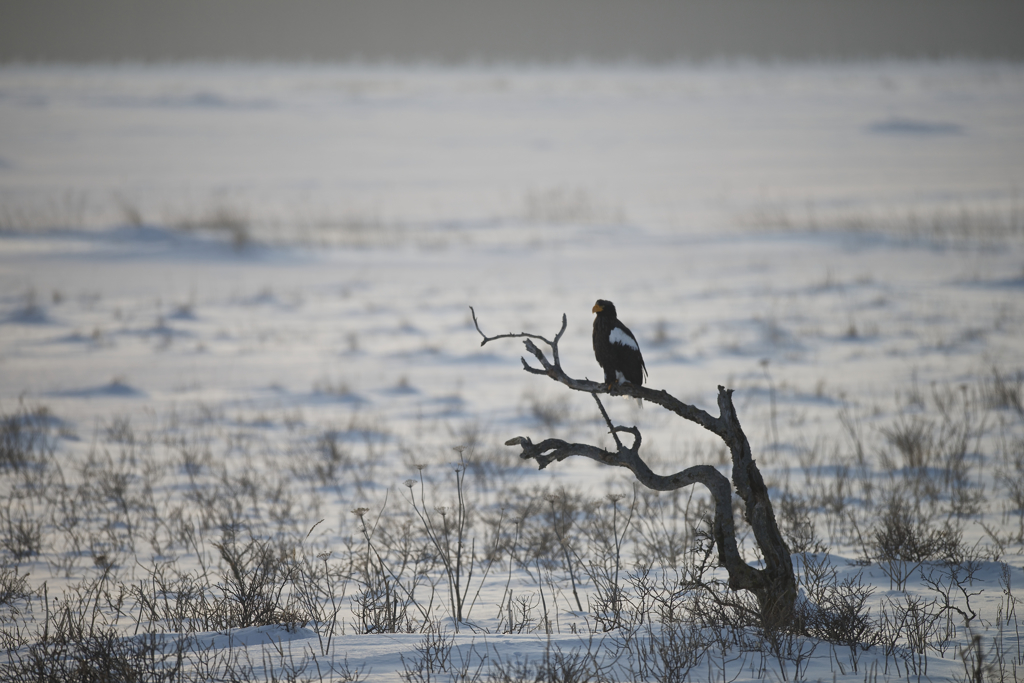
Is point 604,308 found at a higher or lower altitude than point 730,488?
higher

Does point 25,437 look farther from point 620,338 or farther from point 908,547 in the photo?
point 908,547

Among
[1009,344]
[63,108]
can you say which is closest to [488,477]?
[1009,344]

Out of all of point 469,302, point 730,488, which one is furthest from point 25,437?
point 469,302

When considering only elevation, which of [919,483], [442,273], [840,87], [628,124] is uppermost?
[840,87]

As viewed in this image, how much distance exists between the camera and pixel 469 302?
46.4 feet

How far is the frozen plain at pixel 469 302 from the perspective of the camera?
22.2 feet

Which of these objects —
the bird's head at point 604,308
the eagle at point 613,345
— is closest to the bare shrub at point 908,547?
the eagle at point 613,345

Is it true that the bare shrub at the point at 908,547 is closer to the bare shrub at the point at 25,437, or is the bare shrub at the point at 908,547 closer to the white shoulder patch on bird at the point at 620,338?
the white shoulder patch on bird at the point at 620,338

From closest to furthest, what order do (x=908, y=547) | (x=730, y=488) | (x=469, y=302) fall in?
(x=730, y=488), (x=908, y=547), (x=469, y=302)

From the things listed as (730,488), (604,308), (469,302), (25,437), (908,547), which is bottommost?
(908,547)

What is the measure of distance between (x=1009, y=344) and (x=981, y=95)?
4604cm

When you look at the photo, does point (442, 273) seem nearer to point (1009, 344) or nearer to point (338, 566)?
point (1009, 344)

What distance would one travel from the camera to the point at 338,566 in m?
5.02

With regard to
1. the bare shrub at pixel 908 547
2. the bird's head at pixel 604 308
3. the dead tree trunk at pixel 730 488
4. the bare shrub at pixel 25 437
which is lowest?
the bare shrub at pixel 908 547
